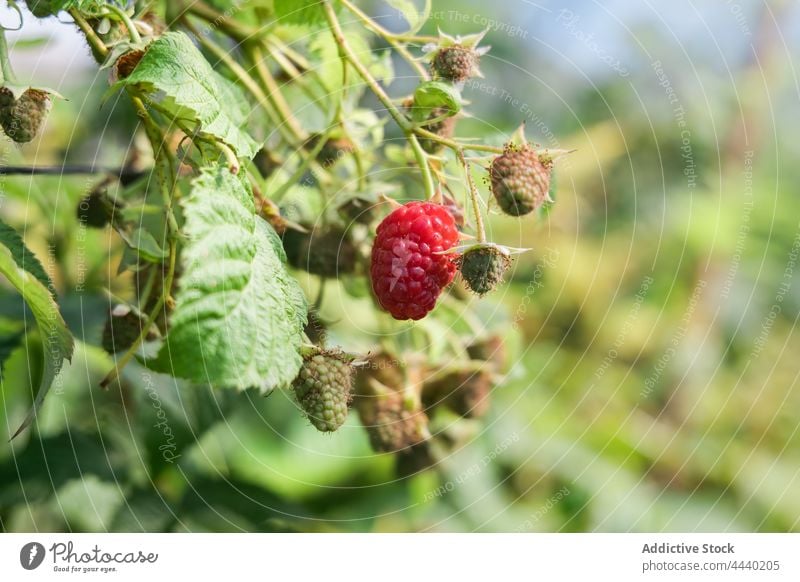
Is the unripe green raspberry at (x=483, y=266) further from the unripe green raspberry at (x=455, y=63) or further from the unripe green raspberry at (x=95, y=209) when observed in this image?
the unripe green raspberry at (x=95, y=209)

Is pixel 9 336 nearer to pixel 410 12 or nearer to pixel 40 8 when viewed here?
pixel 40 8

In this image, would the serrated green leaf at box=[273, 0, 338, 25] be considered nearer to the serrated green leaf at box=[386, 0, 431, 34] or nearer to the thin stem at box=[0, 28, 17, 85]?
the serrated green leaf at box=[386, 0, 431, 34]

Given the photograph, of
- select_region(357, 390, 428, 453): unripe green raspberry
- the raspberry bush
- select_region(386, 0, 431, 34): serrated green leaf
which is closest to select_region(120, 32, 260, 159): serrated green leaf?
the raspberry bush

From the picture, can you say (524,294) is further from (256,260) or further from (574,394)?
(256,260)

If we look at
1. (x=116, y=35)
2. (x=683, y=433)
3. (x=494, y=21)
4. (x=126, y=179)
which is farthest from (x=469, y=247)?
(x=683, y=433)

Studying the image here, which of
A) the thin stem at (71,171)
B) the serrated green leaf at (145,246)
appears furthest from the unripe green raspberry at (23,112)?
the thin stem at (71,171)

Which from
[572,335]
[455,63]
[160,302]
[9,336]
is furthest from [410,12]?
[572,335]
